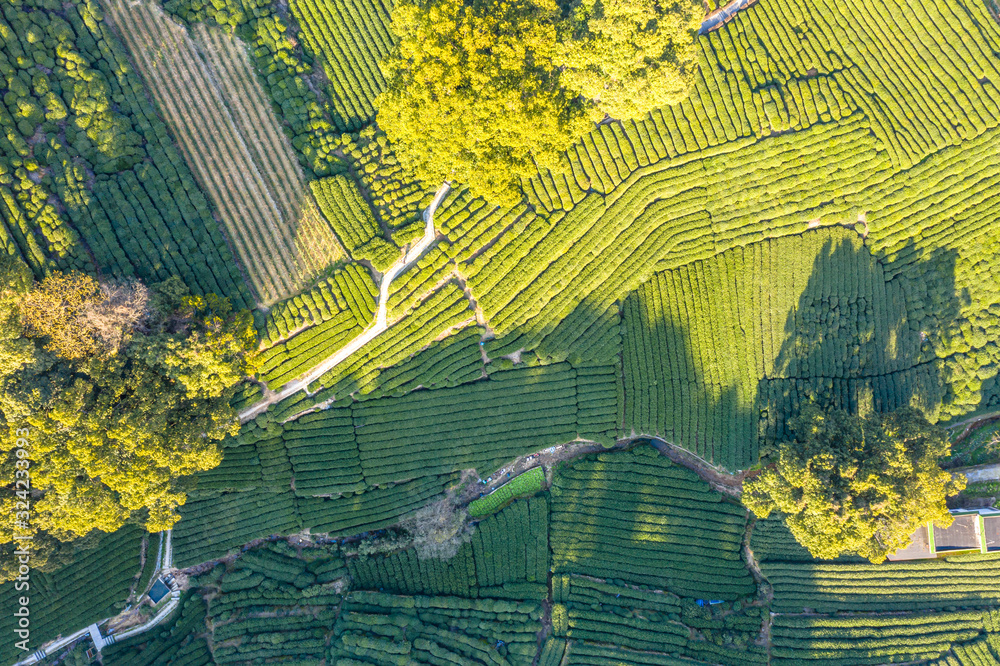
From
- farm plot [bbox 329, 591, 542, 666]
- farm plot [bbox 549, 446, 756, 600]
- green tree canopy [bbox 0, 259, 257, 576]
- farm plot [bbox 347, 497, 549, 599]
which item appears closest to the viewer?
green tree canopy [bbox 0, 259, 257, 576]

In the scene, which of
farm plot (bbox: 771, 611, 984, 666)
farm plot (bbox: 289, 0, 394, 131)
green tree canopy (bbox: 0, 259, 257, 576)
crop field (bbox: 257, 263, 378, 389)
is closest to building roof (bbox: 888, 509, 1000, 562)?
farm plot (bbox: 771, 611, 984, 666)

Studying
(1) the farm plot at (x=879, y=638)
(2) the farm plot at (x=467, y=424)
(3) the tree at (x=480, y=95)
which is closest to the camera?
(3) the tree at (x=480, y=95)

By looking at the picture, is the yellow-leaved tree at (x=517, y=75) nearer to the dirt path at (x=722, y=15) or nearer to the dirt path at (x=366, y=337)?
the dirt path at (x=366, y=337)

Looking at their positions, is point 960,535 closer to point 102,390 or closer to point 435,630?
point 435,630

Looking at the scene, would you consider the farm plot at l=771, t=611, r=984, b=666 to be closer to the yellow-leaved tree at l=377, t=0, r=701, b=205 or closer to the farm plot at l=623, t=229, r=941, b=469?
the farm plot at l=623, t=229, r=941, b=469

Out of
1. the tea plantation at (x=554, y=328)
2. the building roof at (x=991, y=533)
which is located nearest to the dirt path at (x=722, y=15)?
the tea plantation at (x=554, y=328)

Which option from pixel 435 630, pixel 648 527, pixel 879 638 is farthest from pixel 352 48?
pixel 879 638
